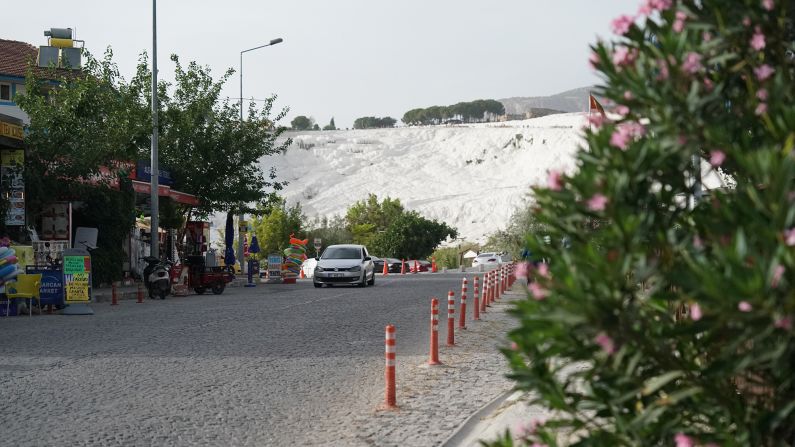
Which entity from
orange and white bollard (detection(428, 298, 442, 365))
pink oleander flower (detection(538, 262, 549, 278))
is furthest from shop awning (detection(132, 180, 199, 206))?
pink oleander flower (detection(538, 262, 549, 278))

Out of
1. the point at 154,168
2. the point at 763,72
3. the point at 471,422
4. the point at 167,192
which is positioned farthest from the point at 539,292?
the point at 167,192

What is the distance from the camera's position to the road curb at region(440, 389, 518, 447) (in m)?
8.58

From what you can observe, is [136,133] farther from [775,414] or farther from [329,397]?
[775,414]

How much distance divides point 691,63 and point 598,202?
2.31 ft

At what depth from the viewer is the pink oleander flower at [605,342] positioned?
3.68m

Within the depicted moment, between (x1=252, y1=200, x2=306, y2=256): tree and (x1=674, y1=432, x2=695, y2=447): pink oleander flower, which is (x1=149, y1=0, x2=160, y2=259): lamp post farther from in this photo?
(x1=252, y1=200, x2=306, y2=256): tree

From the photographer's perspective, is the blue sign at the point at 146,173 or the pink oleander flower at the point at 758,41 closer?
the pink oleander flower at the point at 758,41

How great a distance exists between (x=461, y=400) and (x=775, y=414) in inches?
279

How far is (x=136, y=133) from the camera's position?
3209cm

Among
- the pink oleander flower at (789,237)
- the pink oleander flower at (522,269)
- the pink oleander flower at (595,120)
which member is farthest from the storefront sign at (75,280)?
the pink oleander flower at (789,237)

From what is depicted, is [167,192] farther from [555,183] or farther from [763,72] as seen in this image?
[763,72]

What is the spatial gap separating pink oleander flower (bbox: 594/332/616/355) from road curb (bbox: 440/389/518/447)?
163 inches

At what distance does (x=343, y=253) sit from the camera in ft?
128

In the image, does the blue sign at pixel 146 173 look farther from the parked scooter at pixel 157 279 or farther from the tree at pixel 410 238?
the tree at pixel 410 238
